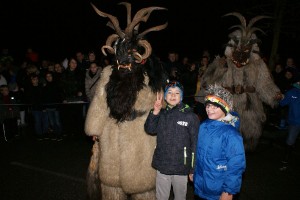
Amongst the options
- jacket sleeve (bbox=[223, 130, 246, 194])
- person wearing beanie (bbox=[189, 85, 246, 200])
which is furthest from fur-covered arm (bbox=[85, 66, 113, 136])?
jacket sleeve (bbox=[223, 130, 246, 194])

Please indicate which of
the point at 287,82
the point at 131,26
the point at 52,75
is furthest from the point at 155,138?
the point at 287,82

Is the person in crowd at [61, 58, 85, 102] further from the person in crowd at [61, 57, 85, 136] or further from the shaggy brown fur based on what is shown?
the shaggy brown fur

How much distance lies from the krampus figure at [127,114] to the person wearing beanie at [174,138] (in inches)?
9.2

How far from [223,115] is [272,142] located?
4.73 metres

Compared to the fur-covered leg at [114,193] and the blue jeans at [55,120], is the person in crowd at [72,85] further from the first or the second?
the fur-covered leg at [114,193]

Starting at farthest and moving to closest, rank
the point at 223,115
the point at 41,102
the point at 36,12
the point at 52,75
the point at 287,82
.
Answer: the point at 36,12
the point at 287,82
the point at 52,75
the point at 41,102
the point at 223,115

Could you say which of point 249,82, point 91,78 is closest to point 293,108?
point 249,82

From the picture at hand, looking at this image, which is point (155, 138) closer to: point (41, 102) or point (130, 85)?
point (130, 85)

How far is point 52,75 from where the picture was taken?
296 inches

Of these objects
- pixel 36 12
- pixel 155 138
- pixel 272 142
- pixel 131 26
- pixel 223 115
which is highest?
pixel 36 12

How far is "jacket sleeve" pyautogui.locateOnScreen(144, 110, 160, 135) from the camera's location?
3121 millimetres

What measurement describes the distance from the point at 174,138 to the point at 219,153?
52 cm


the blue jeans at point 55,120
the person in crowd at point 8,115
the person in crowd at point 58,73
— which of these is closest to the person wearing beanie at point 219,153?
the blue jeans at point 55,120

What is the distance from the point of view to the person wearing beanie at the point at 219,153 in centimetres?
271
